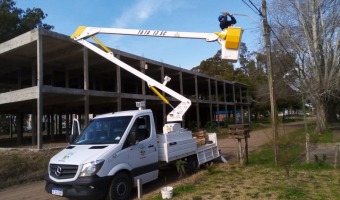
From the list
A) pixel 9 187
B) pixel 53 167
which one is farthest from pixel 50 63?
pixel 53 167

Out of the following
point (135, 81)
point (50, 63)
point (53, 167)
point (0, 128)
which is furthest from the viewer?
point (0, 128)

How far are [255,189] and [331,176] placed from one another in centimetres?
319

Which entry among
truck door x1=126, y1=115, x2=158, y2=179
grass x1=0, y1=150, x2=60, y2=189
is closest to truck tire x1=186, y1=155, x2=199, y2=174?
truck door x1=126, y1=115, x2=158, y2=179

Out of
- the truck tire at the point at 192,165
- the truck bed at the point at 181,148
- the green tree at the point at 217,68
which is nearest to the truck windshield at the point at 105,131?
the truck bed at the point at 181,148

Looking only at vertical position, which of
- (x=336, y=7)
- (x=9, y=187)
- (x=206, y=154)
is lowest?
(x=9, y=187)

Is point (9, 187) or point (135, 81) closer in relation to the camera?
point (9, 187)

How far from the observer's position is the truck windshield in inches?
355

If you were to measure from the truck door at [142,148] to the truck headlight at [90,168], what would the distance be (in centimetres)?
113

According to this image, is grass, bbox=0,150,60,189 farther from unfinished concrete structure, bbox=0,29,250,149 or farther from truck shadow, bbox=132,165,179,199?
truck shadow, bbox=132,165,179,199

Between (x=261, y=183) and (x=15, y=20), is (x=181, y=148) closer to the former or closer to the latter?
(x=261, y=183)

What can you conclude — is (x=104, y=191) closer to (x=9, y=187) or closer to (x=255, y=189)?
(x=255, y=189)

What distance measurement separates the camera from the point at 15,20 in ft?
127

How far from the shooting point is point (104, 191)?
794cm

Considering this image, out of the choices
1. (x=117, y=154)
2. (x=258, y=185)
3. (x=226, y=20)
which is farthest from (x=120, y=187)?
(x=226, y=20)
